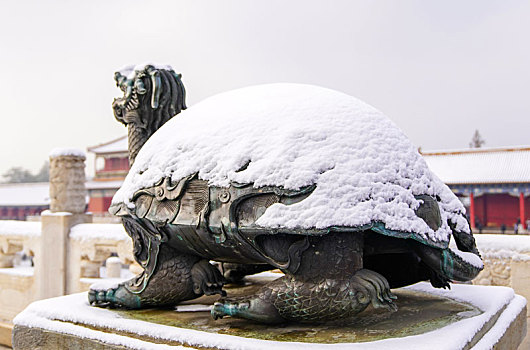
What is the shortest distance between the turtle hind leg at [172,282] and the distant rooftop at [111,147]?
2002cm

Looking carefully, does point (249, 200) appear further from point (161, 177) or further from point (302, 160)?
Answer: point (161, 177)

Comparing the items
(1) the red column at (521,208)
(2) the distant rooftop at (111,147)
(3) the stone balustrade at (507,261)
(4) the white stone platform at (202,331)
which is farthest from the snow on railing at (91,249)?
(2) the distant rooftop at (111,147)

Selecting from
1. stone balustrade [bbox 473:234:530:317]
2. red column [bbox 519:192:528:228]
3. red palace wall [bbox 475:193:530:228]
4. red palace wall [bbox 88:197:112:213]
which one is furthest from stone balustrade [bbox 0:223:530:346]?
red palace wall [bbox 88:197:112:213]

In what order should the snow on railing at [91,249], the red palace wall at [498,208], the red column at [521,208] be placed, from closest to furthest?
the snow on railing at [91,249] < the red column at [521,208] < the red palace wall at [498,208]

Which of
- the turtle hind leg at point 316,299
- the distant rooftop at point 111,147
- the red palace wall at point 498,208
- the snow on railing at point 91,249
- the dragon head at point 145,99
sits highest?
the distant rooftop at point 111,147

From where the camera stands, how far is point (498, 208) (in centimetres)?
1758

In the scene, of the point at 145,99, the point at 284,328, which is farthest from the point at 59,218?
the point at 284,328

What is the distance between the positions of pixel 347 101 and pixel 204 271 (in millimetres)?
954

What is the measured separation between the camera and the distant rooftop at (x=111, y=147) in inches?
854

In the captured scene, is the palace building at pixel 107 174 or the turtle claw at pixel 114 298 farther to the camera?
the palace building at pixel 107 174

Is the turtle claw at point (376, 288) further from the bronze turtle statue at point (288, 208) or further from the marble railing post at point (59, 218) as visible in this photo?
the marble railing post at point (59, 218)

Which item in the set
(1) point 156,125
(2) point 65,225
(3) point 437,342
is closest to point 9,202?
(2) point 65,225

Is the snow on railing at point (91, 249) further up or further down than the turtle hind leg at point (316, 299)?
further down

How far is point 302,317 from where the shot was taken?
70.8 inches
